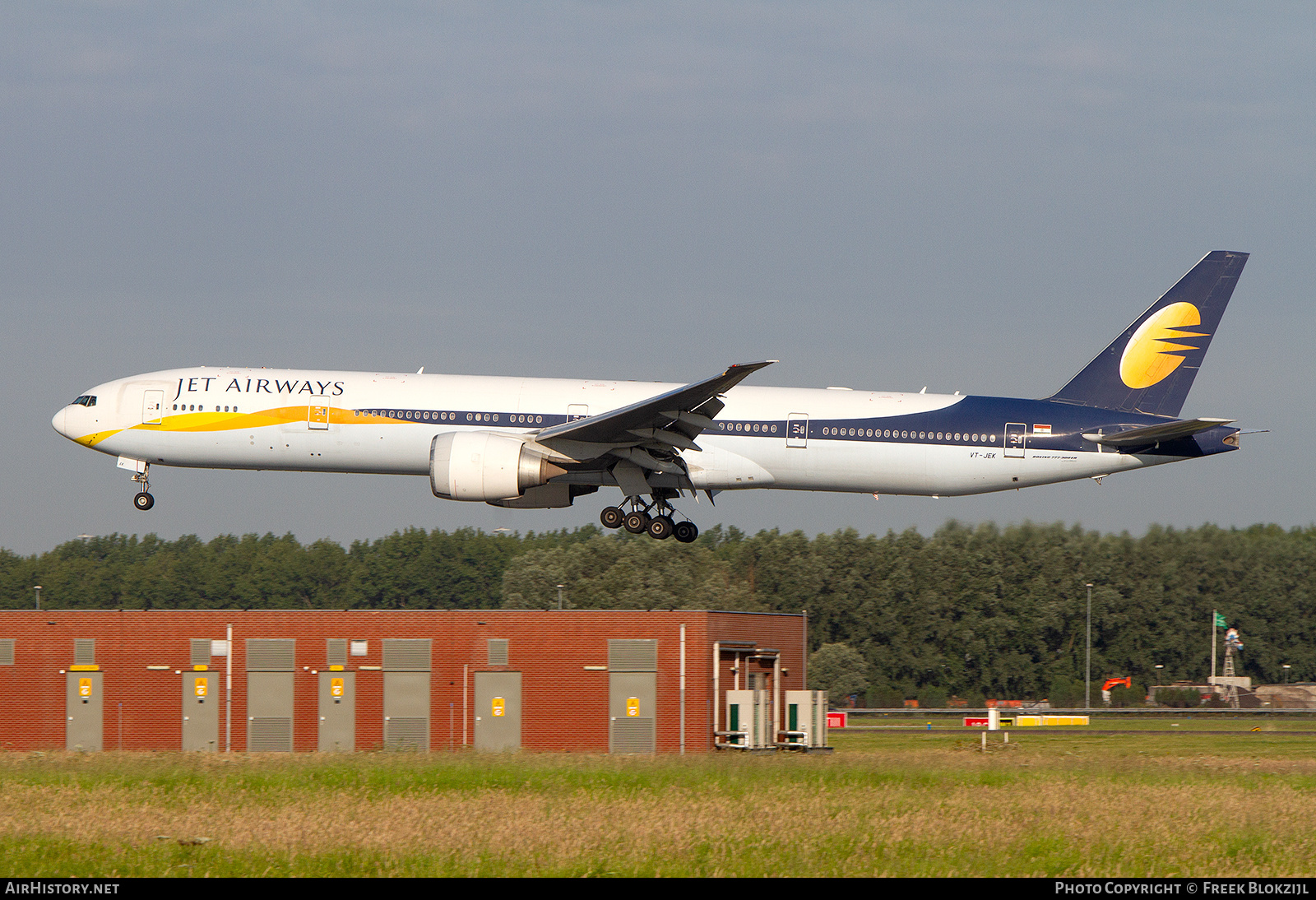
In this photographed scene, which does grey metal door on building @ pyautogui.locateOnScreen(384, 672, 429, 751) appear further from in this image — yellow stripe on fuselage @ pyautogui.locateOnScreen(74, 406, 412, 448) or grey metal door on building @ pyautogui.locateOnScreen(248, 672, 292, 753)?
yellow stripe on fuselage @ pyautogui.locateOnScreen(74, 406, 412, 448)

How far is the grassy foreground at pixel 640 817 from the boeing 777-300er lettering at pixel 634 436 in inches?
313

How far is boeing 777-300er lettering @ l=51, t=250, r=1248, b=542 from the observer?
1239 inches

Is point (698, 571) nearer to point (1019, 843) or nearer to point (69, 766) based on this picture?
point (69, 766)

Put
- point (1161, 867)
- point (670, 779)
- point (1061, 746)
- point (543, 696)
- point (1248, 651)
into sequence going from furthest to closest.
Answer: point (1248, 651) → point (1061, 746) → point (543, 696) → point (670, 779) → point (1161, 867)

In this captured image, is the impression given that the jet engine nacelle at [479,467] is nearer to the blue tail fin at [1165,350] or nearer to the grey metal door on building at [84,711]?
the grey metal door on building at [84,711]

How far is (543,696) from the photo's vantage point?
104ft

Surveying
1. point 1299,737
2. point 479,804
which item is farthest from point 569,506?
point 1299,737

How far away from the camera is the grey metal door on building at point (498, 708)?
31.4 meters

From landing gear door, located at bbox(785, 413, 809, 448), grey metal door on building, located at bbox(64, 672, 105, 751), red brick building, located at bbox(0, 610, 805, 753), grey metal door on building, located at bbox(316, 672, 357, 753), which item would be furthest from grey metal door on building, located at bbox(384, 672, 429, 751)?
landing gear door, located at bbox(785, 413, 809, 448)

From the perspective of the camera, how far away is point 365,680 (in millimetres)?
32000

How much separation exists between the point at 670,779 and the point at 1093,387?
674 inches

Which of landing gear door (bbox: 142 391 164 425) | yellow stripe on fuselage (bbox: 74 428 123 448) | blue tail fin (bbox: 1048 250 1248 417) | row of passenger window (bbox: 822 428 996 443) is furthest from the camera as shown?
blue tail fin (bbox: 1048 250 1248 417)

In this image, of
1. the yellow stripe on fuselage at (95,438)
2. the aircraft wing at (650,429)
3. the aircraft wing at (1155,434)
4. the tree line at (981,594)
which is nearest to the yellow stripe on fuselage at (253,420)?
the yellow stripe on fuselage at (95,438)

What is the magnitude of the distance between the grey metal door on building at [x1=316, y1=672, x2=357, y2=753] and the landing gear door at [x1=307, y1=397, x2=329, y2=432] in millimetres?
5833
